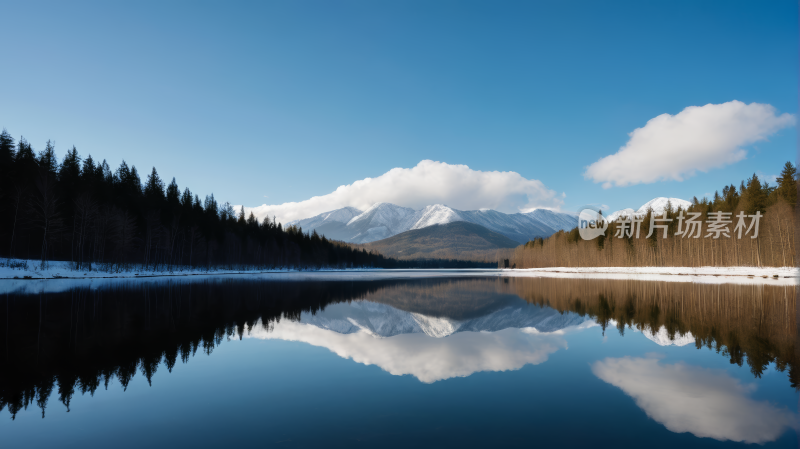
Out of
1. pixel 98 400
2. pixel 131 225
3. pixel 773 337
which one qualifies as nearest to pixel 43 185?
pixel 131 225

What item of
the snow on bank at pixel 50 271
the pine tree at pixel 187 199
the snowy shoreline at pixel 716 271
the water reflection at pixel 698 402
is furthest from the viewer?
the pine tree at pixel 187 199

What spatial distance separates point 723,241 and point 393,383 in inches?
2960

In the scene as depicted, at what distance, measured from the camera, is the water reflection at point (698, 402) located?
19.5 ft

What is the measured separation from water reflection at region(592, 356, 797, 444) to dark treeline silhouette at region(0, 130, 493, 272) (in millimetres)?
57121

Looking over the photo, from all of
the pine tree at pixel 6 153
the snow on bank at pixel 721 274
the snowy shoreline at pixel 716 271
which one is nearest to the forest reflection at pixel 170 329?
the snow on bank at pixel 721 274

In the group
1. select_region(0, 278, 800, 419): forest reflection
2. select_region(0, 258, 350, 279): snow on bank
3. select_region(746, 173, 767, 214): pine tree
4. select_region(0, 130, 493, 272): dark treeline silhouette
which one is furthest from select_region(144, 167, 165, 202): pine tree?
select_region(746, 173, 767, 214): pine tree

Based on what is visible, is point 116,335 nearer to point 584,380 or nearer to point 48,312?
point 48,312

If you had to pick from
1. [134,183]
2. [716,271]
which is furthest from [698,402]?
[134,183]

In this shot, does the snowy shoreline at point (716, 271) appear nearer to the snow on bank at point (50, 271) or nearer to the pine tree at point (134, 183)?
the snow on bank at point (50, 271)

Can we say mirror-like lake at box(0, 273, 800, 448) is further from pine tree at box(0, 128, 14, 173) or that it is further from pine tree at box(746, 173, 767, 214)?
pine tree at box(746, 173, 767, 214)

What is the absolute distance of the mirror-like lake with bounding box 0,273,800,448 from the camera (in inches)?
221

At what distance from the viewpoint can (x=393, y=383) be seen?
830 centimetres

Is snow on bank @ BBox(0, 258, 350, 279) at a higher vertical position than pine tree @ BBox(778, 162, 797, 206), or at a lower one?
lower

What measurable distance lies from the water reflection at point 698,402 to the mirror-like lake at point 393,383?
0.13ft
